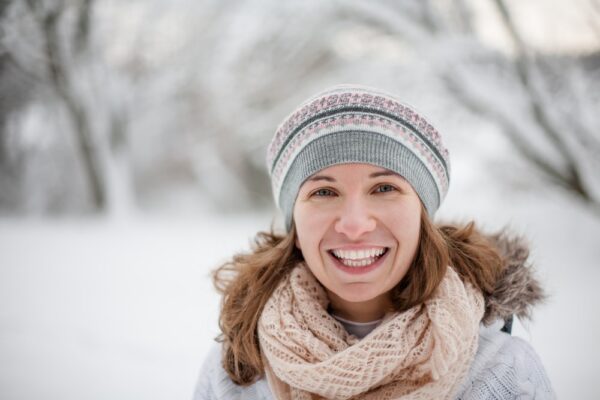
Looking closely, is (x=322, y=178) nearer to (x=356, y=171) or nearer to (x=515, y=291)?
(x=356, y=171)

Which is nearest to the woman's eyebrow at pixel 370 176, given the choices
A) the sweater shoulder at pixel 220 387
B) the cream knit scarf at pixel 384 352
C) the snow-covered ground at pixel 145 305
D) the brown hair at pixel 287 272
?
the brown hair at pixel 287 272

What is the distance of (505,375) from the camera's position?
1.26 m

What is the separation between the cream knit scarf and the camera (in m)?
1.21

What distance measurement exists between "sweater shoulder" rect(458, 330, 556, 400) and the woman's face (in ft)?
1.16

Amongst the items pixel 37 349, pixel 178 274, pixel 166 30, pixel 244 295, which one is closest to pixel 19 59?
pixel 166 30

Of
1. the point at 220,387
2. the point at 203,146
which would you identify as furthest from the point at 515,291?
the point at 203,146

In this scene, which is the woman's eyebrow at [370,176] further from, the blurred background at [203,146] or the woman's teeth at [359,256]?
the blurred background at [203,146]

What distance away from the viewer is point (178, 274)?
178 inches

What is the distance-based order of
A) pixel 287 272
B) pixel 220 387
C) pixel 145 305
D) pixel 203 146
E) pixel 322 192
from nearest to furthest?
pixel 322 192 → pixel 220 387 → pixel 287 272 → pixel 145 305 → pixel 203 146

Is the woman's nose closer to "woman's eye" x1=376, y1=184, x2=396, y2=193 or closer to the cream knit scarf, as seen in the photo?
"woman's eye" x1=376, y1=184, x2=396, y2=193

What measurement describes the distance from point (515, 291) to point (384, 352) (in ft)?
1.69

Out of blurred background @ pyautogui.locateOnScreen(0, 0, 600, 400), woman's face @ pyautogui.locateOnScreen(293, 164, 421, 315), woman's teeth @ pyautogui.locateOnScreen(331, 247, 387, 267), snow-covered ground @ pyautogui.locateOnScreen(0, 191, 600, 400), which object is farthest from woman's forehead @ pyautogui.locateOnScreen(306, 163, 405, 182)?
blurred background @ pyautogui.locateOnScreen(0, 0, 600, 400)

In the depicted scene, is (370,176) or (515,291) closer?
(370,176)

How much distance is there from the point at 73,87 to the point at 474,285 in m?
6.90
